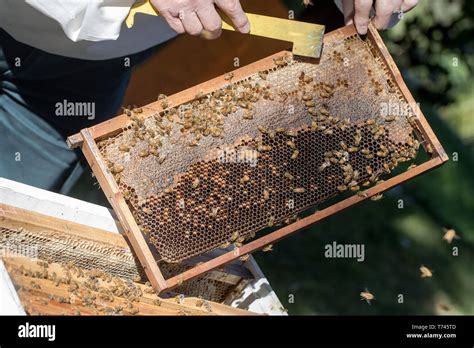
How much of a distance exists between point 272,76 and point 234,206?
592 millimetres

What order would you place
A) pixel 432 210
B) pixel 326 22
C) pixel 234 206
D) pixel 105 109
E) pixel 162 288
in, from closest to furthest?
pixel 162 288, pixel 234 206, pixel 105 109, pixel 326 22, pixel 432 210

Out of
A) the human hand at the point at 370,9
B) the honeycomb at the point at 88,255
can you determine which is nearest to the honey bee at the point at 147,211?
the honeycomb at the point at 88,255

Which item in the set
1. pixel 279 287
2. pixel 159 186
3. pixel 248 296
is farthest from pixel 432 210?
pixel 159 186

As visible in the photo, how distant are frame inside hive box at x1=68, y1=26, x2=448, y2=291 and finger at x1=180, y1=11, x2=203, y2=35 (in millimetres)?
241

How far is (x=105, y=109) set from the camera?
397cm

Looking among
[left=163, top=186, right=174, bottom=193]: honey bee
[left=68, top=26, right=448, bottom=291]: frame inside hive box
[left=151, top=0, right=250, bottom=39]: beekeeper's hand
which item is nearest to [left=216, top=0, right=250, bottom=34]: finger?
[left=151, top=0, right=250, bottom=39]: beekeeper's hand

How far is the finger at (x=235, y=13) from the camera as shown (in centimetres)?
312

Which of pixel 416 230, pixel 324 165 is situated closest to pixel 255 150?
pixel 324 165

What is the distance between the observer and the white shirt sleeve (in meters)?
3.06

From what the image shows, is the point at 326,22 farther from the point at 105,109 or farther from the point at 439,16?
the point at 105,109

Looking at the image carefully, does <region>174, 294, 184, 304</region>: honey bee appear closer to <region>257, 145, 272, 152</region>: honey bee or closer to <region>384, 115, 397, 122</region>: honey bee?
<region>257, 145, 272, 152</region>: honey bee

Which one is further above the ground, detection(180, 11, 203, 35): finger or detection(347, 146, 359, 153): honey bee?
detection(180, 11, 203, 35): finger

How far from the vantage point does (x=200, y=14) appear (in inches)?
125

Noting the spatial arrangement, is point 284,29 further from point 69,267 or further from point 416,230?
point 416,230
